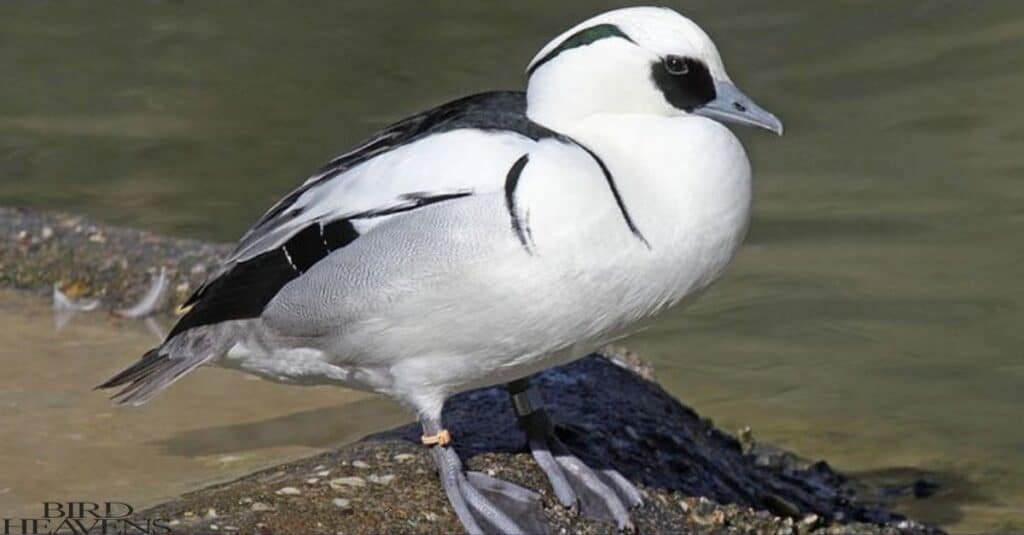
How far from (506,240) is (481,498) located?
779 mm

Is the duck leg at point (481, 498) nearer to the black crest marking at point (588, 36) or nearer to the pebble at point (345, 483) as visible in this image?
the pebble at point (345, 483)

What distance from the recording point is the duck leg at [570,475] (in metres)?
5.16

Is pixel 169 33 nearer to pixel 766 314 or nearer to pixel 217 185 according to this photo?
pixel 217 185

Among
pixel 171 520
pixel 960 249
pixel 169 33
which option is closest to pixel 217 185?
pixel 169 33

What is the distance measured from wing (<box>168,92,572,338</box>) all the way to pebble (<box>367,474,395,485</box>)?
1.78 feet

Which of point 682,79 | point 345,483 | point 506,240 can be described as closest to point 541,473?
point 345,483

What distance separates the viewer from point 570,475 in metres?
5.27

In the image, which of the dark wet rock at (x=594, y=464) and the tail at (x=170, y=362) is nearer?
the dark wet rock at (x=594, y=464)

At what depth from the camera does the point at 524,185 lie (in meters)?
4.61

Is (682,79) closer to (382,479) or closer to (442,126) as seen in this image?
(442,126)

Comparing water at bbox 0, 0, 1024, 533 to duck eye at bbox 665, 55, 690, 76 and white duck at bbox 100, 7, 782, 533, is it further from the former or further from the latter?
duck eye at bbox 665, 55, 690, 76

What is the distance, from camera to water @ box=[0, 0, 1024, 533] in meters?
7.08

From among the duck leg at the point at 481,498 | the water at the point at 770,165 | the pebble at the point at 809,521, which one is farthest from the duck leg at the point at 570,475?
the water at the point at 770,165

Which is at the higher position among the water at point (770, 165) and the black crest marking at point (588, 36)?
the water at point (770, 165)
